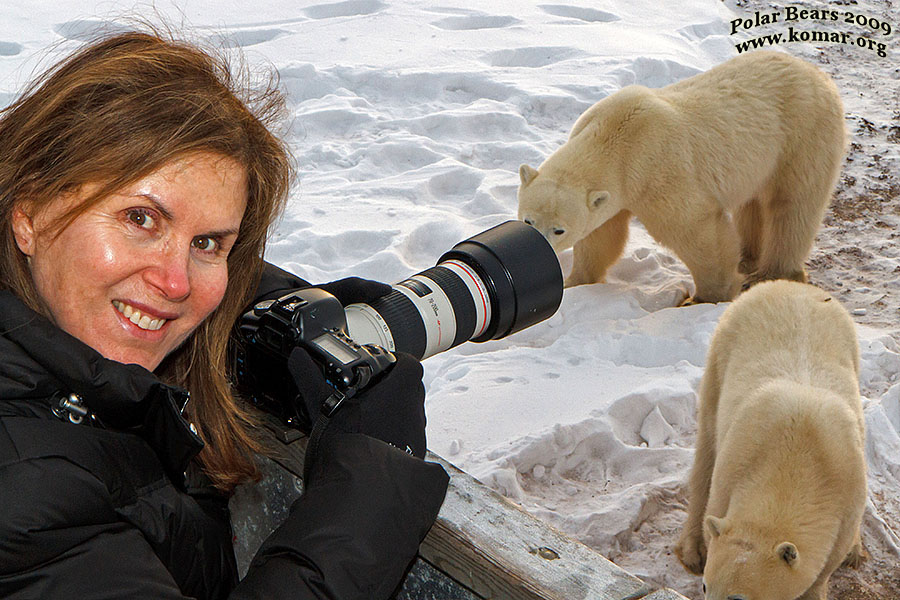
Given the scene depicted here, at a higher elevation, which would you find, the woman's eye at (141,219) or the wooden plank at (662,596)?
the woman's eye at (141,219)

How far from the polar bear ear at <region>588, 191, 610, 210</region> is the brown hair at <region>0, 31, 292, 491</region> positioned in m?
2.37

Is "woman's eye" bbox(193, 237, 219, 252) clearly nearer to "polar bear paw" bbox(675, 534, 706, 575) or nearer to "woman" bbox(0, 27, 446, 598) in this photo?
"woman" bbox(0, 27, 446, 598)

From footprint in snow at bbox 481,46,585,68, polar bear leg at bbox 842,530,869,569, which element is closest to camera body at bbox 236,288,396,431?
polar bear leg at bbox 842,530,869,569

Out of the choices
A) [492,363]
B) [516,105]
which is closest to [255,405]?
[492,363]

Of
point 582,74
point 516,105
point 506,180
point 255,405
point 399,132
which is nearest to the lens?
point 255,405

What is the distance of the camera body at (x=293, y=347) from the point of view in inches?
55.1

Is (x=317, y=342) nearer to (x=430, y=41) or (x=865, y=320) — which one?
(x=865, y=320)

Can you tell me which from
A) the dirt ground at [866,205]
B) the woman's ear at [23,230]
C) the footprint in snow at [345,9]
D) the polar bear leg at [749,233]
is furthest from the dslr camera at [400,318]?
the footprint in snow at [345,9]

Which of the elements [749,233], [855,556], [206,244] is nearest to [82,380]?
[206,244]

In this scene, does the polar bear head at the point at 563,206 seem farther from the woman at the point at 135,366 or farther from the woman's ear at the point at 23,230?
the woman's ear at the point at 23,230

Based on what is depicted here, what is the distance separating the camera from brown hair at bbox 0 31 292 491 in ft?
4.05

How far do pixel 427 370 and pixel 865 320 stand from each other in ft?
6.59

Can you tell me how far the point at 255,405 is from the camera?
1916 millimetres

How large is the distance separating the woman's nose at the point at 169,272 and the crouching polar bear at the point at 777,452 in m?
1.40
